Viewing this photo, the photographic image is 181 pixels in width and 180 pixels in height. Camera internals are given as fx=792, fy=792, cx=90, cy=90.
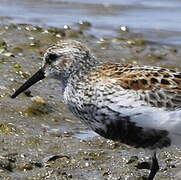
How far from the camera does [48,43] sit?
11109mm

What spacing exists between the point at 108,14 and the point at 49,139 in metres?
6.03

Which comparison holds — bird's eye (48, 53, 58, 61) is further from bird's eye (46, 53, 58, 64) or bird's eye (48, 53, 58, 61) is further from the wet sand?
the wet sand

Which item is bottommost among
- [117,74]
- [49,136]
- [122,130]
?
[49,136]

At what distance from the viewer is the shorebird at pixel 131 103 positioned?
6250 mm

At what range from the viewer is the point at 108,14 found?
1326 centimetres

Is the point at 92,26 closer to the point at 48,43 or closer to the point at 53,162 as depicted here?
the point at 48,43

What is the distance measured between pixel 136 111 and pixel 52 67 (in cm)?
94

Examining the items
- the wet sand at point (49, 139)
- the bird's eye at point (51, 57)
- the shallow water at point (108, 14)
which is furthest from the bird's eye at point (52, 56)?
the shallow water at point (108, 14)

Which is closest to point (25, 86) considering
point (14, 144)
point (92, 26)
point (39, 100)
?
point (14, 144)

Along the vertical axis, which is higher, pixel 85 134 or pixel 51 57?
pixel 51 57

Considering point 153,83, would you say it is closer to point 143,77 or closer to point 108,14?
point 143,77

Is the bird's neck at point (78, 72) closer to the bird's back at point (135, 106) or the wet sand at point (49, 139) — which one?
the bird's back at point (135, 106)

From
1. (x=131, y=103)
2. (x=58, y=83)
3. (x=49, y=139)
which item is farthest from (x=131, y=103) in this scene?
(x=58, y=83)

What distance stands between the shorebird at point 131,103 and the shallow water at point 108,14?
5436 millimetres
